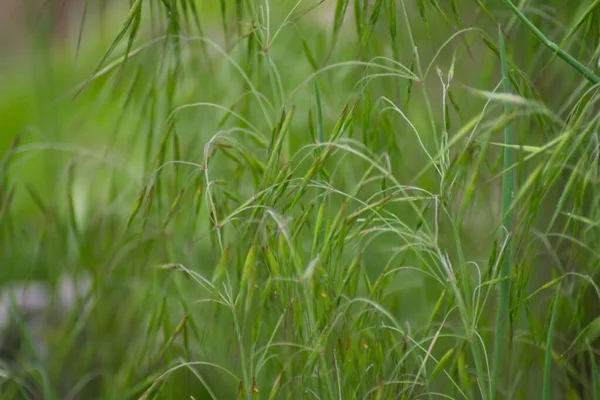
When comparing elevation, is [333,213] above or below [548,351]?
below

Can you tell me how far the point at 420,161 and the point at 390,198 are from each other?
0.59m

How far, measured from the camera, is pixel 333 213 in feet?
4.71

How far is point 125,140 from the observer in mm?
1878

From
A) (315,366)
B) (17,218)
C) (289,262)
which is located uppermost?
(289,262)

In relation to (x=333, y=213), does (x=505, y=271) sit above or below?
above

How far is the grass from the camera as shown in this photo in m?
0.60

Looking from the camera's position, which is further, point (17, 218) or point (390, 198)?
point (17, 218)

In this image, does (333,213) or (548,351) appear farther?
(333,213)

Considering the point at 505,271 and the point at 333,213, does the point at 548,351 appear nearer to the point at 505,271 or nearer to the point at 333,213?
the point at 505,271

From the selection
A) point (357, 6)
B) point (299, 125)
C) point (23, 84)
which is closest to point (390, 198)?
point (357, 6)

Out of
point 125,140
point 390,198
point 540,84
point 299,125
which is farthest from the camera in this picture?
point 125,140

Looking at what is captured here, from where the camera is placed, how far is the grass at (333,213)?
60 cm

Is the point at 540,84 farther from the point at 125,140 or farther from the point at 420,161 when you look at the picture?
the point at 125,140

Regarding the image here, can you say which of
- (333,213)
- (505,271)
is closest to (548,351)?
(505,271)
